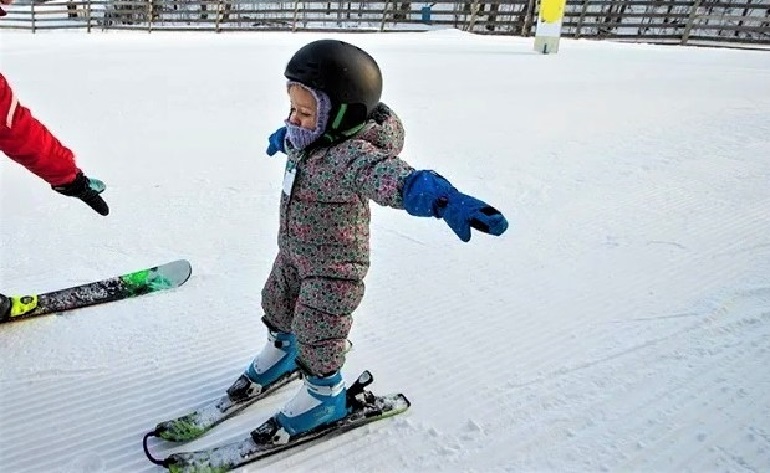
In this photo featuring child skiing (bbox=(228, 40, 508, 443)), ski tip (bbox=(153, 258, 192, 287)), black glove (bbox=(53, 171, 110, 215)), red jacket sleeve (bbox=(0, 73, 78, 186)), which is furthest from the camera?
ski tip (bbox=(153, 258, 192, 287))

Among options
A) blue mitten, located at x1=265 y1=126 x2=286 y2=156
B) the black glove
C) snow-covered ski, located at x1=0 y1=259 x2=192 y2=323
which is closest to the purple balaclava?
blue mitten, located at x1=265 y1=126 x2=286 y2=156

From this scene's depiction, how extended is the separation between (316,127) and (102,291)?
5.37ft

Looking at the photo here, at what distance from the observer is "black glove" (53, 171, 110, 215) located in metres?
2.47

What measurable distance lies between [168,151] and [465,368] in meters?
3.75

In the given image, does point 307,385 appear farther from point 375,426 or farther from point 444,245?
point 444,245

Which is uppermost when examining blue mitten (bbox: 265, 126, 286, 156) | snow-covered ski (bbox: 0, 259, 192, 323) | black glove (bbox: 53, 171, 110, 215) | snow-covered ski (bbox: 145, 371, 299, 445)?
blue mitten (bbox: 265, 126, 286, 156)

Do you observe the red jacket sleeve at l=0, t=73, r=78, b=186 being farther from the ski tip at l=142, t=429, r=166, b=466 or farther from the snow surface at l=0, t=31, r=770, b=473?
the ski tip at l=142, t=429, r=166, b=466

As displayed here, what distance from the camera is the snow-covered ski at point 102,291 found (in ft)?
8.52

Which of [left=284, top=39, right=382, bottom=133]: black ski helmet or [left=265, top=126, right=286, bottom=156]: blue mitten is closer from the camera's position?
[left=284, top=39, right=382, bottom=133]: black ski helmet

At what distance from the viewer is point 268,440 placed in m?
1.82

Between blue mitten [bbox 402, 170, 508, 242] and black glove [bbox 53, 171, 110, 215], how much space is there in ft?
5.51

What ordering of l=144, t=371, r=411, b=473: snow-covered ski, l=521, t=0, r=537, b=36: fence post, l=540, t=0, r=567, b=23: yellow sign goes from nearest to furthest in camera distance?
l=144, t=371, r=411, b=473: snow-covered ski
l=540, t=0, r=567, b=23: yellow sign
l=521, t=0, r=537, b=36: fence post

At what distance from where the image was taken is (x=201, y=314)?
271 cm

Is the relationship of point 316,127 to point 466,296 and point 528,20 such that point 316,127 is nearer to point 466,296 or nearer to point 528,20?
point 466,296
